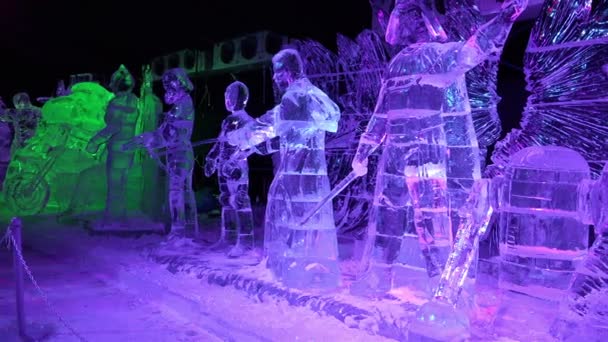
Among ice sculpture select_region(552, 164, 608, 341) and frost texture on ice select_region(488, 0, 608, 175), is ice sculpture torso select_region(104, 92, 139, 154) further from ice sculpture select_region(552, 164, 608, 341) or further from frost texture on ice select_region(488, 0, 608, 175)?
ice sculpture select_region(552, 164, 608, 341)

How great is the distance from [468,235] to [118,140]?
15.6ft

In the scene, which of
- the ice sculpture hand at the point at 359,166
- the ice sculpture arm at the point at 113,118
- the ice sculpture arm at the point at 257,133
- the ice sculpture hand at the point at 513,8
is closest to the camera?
the ice sculpture hand at the point at 513,8

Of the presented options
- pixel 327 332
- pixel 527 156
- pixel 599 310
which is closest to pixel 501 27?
pixel 527 156

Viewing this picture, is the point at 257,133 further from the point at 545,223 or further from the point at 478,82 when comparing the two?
the point at 545,223

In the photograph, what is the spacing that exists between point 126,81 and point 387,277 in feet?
14.3

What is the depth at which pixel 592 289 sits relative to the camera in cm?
247

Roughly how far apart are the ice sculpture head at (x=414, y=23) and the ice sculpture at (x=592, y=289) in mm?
1192

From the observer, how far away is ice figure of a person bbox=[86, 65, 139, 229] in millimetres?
6191

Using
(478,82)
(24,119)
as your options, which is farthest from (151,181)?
(478,82)

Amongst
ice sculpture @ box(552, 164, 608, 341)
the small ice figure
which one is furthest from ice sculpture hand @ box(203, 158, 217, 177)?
the small ice figure

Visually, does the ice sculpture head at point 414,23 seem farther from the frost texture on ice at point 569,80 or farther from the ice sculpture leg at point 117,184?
the ice sculpture leg at point 117,184

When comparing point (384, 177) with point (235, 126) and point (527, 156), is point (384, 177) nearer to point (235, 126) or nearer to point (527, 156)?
point (527, 156)

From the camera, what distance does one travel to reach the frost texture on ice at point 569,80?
9.95 feet

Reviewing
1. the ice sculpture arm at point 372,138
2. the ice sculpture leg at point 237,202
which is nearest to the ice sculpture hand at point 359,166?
the ice sculpture arm at point 372,138
